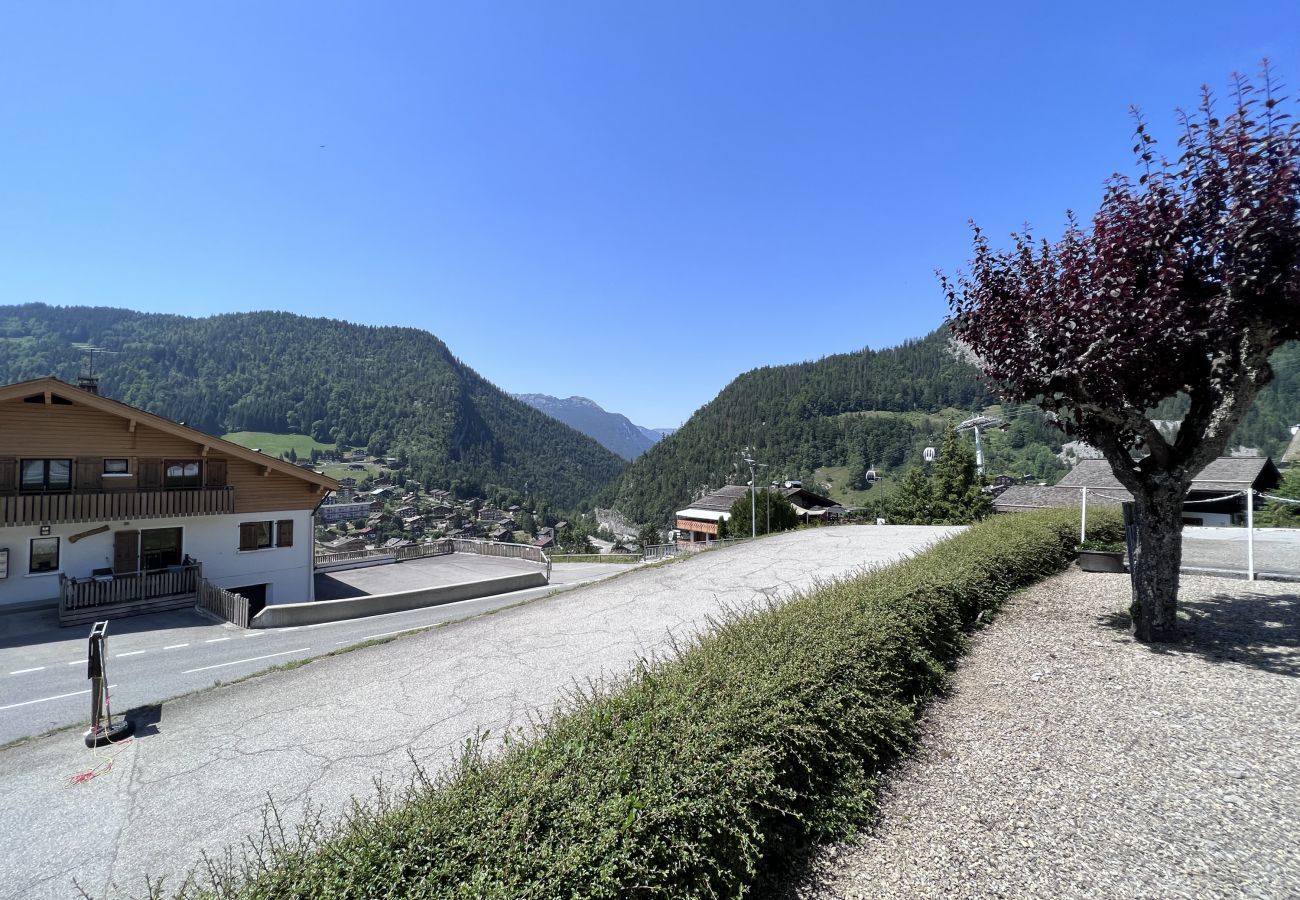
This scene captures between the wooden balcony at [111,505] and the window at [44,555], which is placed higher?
the wooden balcony at [111,505]

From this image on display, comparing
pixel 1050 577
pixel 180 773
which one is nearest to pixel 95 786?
pixel 180 773

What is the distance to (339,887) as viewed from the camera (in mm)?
2307

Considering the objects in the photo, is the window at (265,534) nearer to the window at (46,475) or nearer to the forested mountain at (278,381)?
A: the window at (46,475)

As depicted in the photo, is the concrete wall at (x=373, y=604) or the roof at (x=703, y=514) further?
the roof at (x=703, y=514)

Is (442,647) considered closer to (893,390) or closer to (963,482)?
(963,482)

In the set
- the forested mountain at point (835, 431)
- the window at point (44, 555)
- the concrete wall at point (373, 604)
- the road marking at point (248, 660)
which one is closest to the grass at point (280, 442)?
the forested mountain at point (835, 431)

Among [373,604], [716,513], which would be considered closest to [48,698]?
[373,604]

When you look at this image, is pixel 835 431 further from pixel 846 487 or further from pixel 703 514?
pixel 703 514

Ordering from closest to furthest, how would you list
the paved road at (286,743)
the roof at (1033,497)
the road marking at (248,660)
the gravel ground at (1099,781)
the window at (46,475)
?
1. the gravel ground at (1099,781)
2. the paved road at (286,743)
3. the road marking at (248,660)
4. the window at (46,475)
5. the roof at (1033,497)

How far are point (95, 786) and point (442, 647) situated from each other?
4320mm

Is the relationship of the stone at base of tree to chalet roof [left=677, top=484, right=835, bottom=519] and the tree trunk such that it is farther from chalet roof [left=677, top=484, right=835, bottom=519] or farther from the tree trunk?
chalet roof [left=677, top=484, right=835, bottom=519]

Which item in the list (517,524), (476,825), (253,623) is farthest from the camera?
(517,524)

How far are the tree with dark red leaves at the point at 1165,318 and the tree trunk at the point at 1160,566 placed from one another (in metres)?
0.02

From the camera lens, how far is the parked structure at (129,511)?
15219mm
